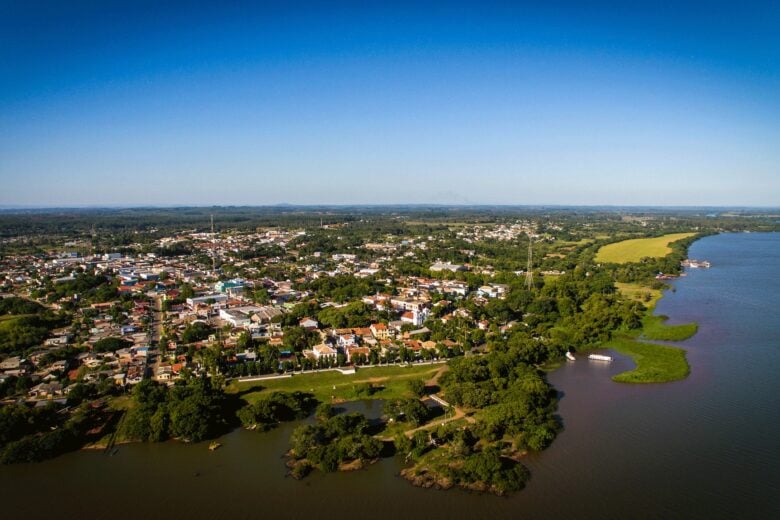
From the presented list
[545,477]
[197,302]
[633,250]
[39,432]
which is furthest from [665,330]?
[633,250]

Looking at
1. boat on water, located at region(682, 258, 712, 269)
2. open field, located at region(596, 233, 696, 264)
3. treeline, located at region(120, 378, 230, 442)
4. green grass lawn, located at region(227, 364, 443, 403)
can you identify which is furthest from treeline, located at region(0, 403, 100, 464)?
boat on water, located at region(682, 258, 712, 269)

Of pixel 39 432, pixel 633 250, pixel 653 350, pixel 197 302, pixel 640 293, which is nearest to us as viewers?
pixel 39 432

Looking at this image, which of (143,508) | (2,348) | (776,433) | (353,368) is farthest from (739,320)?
(2,348)

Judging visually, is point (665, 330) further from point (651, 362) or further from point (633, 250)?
point (633, 250)

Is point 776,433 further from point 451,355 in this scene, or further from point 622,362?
point 451,355

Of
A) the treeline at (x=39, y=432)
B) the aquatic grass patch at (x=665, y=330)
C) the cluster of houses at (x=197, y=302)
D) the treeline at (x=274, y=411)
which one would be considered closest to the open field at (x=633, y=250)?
the cluster of houses at (x=197, y=302)
